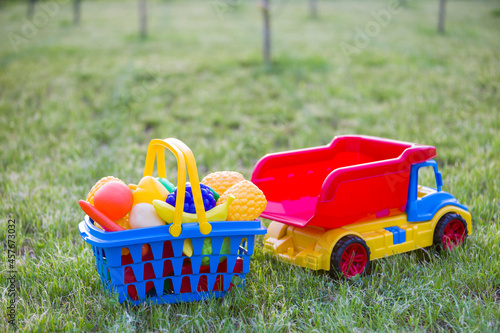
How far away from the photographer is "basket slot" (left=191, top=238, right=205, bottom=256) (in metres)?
2.03

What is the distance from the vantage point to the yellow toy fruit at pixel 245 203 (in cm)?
213

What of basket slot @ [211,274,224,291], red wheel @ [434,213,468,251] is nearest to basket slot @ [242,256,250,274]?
basket slot @ [211,274,224,291]

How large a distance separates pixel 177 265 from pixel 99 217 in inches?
15.3

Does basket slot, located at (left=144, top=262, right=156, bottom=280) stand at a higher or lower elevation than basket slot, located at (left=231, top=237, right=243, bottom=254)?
lower

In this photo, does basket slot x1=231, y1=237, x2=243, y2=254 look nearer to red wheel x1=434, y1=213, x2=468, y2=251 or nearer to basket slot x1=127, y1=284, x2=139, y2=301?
basket slot x1=127, y1=284, x2=139, y2=301

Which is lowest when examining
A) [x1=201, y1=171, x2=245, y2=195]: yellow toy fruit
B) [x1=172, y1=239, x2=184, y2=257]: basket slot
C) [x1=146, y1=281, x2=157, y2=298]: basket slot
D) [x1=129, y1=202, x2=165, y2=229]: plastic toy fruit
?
[x1=146, y1=281, x2=157, y2=298]: basket slot

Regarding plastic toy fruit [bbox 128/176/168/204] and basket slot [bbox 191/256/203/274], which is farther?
plastic toy fruit [bbox 128/176/168/204]

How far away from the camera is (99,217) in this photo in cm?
197

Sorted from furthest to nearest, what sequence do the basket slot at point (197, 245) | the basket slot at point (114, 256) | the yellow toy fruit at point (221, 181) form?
the yellow toy fruit at point (221, 181) < the basket slot at point (197, 245) < the basket slot at point (114, 256)

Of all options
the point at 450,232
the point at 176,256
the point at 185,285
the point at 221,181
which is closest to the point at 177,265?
the point at 176,256

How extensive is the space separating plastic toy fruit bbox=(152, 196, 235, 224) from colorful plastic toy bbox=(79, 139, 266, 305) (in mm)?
45

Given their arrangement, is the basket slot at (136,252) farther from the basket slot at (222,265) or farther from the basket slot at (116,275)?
the basket slot at (222,265)

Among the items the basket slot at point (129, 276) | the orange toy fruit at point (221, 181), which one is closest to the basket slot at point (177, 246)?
the basket slot at point (129, 276)

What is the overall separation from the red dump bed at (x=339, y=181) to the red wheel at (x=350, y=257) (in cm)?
11
